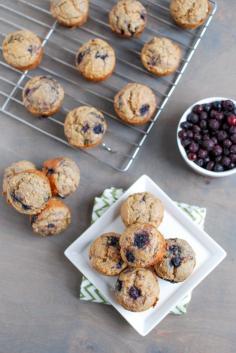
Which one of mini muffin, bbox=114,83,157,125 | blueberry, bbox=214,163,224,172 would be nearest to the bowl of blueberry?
blueberry, bbox=214,163,224,172

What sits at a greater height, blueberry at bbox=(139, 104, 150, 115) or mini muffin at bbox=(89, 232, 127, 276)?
blueberry at bbox=(139, 104, 150, 115)

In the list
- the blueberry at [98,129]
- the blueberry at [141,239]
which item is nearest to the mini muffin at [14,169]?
the blueberry at [98,129]

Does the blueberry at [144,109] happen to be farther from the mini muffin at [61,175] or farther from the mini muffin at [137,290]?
the mini muffin at [137,290]

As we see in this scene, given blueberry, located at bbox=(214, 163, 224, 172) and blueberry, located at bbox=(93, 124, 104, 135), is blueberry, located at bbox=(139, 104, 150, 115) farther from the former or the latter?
blueberry, located at bbox=(214, 163, 224, 172)

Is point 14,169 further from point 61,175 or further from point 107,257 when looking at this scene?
point 107,257

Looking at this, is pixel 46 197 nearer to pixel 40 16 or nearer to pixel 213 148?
pixel 213 148

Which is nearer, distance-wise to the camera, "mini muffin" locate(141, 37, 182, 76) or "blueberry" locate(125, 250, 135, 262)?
"blueberry" locate(125, 250, 135, 262)
